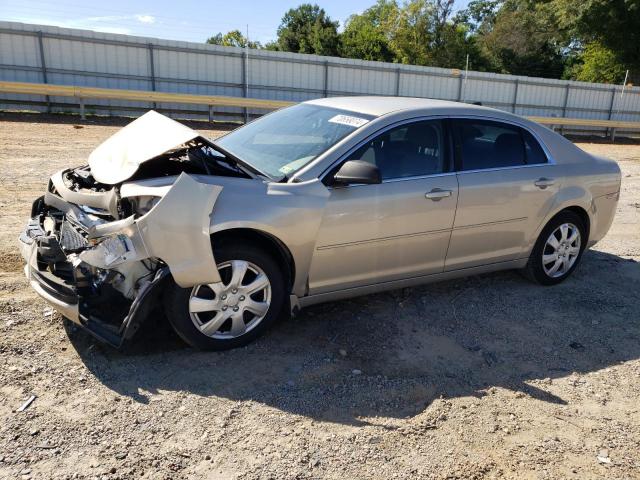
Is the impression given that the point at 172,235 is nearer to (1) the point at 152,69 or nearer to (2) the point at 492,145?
(2) the point at 492,145

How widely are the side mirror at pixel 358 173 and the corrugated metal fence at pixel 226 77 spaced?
1682 centimetres

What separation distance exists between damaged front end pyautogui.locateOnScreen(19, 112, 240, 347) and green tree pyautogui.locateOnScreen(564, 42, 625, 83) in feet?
129

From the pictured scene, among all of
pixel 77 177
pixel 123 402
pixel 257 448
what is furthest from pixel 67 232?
pixel 257 448

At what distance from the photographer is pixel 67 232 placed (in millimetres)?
3660

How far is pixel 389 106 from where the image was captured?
14.8ft

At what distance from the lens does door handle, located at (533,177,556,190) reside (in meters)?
4.92

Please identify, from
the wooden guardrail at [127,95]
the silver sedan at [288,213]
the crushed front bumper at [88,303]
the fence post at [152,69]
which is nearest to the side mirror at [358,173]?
the silver sedan at [288,213]

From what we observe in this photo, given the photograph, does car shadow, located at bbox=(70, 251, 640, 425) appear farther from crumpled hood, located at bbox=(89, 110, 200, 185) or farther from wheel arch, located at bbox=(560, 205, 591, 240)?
crumpled hood, located at bbox=(89, 110, 200, 185)

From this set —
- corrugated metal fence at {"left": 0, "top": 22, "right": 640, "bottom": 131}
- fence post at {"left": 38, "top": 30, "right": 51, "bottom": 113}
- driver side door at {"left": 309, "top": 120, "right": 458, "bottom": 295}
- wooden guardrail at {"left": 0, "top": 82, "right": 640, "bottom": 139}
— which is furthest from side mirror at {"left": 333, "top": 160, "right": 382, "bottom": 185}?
fence post at {"left": 38, "top": 30, "right": 51, "bottom": 113}

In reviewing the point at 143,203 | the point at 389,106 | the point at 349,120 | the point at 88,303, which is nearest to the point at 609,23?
the point at 389,106

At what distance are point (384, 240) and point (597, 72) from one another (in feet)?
136

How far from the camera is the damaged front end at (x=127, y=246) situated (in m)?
3.32

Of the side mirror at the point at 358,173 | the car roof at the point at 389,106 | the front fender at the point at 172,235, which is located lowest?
the front fender at the point at 172,235

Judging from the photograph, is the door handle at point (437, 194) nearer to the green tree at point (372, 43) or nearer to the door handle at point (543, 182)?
the door handle at point (543, 182)
